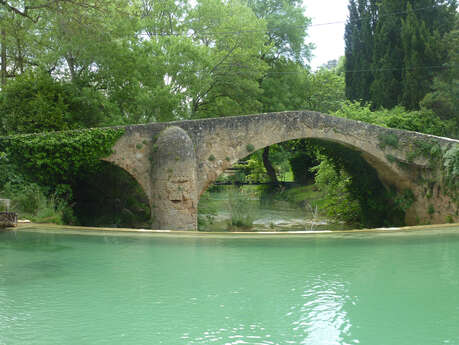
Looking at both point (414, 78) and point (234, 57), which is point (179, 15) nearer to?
point (234, 57)

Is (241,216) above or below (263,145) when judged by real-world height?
below

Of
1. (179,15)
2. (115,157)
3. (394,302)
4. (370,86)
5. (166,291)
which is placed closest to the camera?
(394,302)

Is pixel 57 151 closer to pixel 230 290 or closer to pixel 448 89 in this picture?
pixel 230 290

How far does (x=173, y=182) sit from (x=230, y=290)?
7824 millimetres

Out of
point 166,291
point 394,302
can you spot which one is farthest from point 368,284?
point 166,291

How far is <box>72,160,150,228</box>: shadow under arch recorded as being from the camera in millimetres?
14156

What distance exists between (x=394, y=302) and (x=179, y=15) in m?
19.2

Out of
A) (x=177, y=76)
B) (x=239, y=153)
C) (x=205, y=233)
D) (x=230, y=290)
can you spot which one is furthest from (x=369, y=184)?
(x=230, y=290)

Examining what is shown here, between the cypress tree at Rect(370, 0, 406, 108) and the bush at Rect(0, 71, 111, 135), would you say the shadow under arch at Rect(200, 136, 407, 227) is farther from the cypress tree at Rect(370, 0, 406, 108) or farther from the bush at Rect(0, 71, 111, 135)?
the cypress tree at Rect(370, 0, 406, 108)

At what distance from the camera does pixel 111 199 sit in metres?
14.8

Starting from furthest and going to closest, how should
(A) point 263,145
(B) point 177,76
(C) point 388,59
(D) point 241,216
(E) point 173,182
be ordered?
1. (C) point 388,59
2. (B) point 177,76
3. (D) point 241,216
4. (A) point 263,145
5. (E) point 173,182

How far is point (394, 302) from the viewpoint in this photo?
4.15m

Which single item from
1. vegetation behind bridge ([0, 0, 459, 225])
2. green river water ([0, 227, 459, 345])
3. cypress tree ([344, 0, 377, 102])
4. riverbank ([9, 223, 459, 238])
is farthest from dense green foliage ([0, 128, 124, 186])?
cypress tree ([344, 0, 377, 102])

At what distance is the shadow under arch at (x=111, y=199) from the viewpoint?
14156 millimetres
